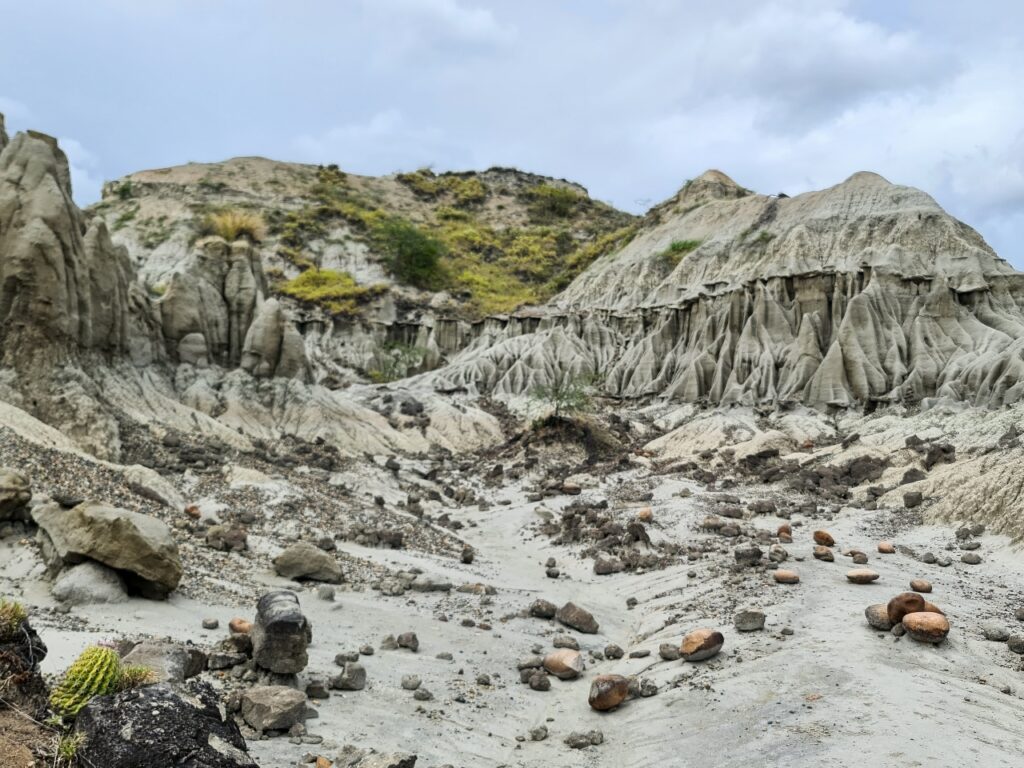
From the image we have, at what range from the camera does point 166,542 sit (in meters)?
8.61

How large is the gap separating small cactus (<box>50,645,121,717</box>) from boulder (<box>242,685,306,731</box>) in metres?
1.78

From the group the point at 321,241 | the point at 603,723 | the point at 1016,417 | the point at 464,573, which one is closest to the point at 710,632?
the point at 603,723

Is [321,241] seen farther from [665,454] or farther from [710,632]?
[710,632]

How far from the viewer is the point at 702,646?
798 centimetres

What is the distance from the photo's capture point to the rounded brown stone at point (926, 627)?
749 cm

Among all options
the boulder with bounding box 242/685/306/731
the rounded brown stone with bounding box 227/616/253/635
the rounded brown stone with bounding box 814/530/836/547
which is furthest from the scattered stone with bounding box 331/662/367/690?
the rounded brown stone with bounding box 814/530/836/547

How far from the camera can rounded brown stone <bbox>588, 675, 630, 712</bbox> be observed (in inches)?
290

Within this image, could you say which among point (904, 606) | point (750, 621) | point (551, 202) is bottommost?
point (750, 621)

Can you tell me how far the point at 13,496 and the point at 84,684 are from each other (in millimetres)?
5633

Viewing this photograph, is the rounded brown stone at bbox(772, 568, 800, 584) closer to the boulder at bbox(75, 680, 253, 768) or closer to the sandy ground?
the sandy ground

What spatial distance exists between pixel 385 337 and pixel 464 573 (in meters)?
45.2

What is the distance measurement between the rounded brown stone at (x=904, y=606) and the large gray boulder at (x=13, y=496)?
1016cm

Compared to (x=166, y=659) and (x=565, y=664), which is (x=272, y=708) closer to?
(x=166, y=659)

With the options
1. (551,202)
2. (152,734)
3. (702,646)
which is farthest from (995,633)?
(551,202)
